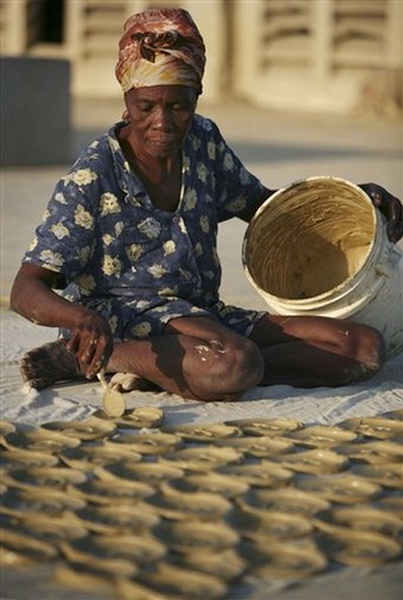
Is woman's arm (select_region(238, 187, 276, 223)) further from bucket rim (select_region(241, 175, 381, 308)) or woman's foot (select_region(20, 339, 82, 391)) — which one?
woman's foot (select_region(20, 339, 82, 391))

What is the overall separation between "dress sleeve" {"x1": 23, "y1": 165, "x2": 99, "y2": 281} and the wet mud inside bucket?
2.39ft

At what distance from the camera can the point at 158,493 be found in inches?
156

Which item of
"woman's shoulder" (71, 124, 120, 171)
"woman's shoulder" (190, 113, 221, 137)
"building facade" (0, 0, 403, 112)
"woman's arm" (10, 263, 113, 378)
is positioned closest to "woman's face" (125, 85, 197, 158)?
"woman's shoulder" (71, 124, 120, 171)

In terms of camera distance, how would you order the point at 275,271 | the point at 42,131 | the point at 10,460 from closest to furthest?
the point at 10,460
the point at 275,271
the point at 42,131

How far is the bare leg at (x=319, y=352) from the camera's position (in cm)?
506

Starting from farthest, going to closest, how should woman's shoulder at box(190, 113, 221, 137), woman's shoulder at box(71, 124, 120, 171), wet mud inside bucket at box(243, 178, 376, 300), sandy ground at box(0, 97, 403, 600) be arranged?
wet mud inside bucket at box(243, 178, 376, 300) < woman's shoulder at box(190, 113, 221, 137) < woman's shoulder at box(71, 124, 120, 171) < sandy ground at box(0, 97, 403, 600)

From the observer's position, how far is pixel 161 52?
4.78 metres

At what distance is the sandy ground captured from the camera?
134 inches

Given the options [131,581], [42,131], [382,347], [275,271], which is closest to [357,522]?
[131,581]

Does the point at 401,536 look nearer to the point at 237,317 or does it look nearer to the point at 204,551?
the point at 204,551

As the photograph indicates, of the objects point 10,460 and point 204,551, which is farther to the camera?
point 10,460

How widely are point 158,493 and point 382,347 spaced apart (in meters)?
1.36

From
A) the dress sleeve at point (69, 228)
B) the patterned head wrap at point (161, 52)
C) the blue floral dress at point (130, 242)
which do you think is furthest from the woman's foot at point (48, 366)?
the patterned head wrap at point (161, 52)

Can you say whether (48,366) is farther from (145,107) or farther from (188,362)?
(145,107)
